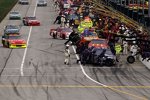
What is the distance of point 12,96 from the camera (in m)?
28.5

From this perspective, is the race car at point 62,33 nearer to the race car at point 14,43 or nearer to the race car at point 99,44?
the race car at point 14,43

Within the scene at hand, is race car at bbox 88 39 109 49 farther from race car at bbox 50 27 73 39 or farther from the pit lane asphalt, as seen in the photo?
race car at bbox 50 27 73 39

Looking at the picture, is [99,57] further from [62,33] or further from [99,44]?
[62,33]

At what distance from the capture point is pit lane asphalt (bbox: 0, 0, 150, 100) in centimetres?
2912

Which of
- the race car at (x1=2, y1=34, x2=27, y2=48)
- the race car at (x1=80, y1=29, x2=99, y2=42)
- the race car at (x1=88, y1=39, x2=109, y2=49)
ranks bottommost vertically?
the race car at (x1=2, y1=34, x2=27, y2=48)

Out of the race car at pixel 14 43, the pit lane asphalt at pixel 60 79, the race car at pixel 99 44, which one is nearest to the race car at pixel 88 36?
the pit lane asphalt at pixel 60 79

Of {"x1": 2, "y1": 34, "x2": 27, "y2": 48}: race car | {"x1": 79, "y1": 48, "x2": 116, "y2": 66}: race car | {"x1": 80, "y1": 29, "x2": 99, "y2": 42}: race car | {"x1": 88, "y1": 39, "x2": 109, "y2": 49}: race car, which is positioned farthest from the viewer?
{"x1": 2, "y1": 34, "x2": 27, "y2": 48}: race car

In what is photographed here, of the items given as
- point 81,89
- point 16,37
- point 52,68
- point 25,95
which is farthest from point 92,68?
point 16,37

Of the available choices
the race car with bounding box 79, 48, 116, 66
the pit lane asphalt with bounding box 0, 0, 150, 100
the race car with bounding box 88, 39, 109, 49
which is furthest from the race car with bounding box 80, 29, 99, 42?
the race car with bounding box 79, 48, 116, 66

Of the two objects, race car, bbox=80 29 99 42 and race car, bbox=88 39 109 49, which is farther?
race car, bbox=80 29 99 42

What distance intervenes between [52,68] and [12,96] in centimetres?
1018

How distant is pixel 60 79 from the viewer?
34094 millimetres

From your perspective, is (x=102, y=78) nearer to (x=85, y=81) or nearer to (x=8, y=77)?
(x=85, y=81)

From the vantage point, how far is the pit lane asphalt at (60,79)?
29.1 meters
